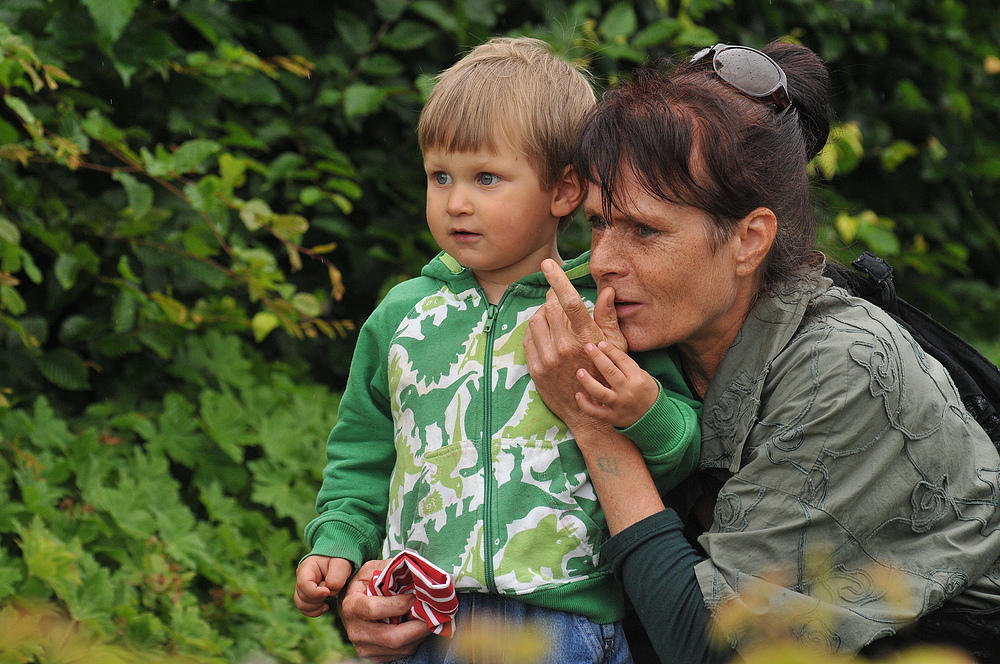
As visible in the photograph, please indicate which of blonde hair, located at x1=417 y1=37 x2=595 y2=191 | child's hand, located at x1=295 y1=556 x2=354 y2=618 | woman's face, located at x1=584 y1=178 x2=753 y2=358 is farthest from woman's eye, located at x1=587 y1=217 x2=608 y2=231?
child's hand, located at x1=295 y1=556 x2=354 y2=618

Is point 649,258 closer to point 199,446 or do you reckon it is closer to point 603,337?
point 603,337

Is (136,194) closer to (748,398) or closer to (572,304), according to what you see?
(572,304)

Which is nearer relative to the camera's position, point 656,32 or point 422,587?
point 422,587

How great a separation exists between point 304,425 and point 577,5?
1.85 m

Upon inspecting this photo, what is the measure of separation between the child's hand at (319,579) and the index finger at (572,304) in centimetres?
65

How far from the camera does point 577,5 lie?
12.0ft

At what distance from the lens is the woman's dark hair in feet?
5.53

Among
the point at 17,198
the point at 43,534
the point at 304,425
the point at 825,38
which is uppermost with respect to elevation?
the point at 17,198

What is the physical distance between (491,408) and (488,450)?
8 cm

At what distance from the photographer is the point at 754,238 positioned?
175 centimetres

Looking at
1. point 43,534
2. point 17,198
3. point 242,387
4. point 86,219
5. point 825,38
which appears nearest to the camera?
point 43,534

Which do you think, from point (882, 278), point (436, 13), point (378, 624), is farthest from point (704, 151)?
point (436, 13)

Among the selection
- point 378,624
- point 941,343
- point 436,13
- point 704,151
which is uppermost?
point 704,151

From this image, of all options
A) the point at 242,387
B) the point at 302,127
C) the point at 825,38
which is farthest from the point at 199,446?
the point at 825,38
